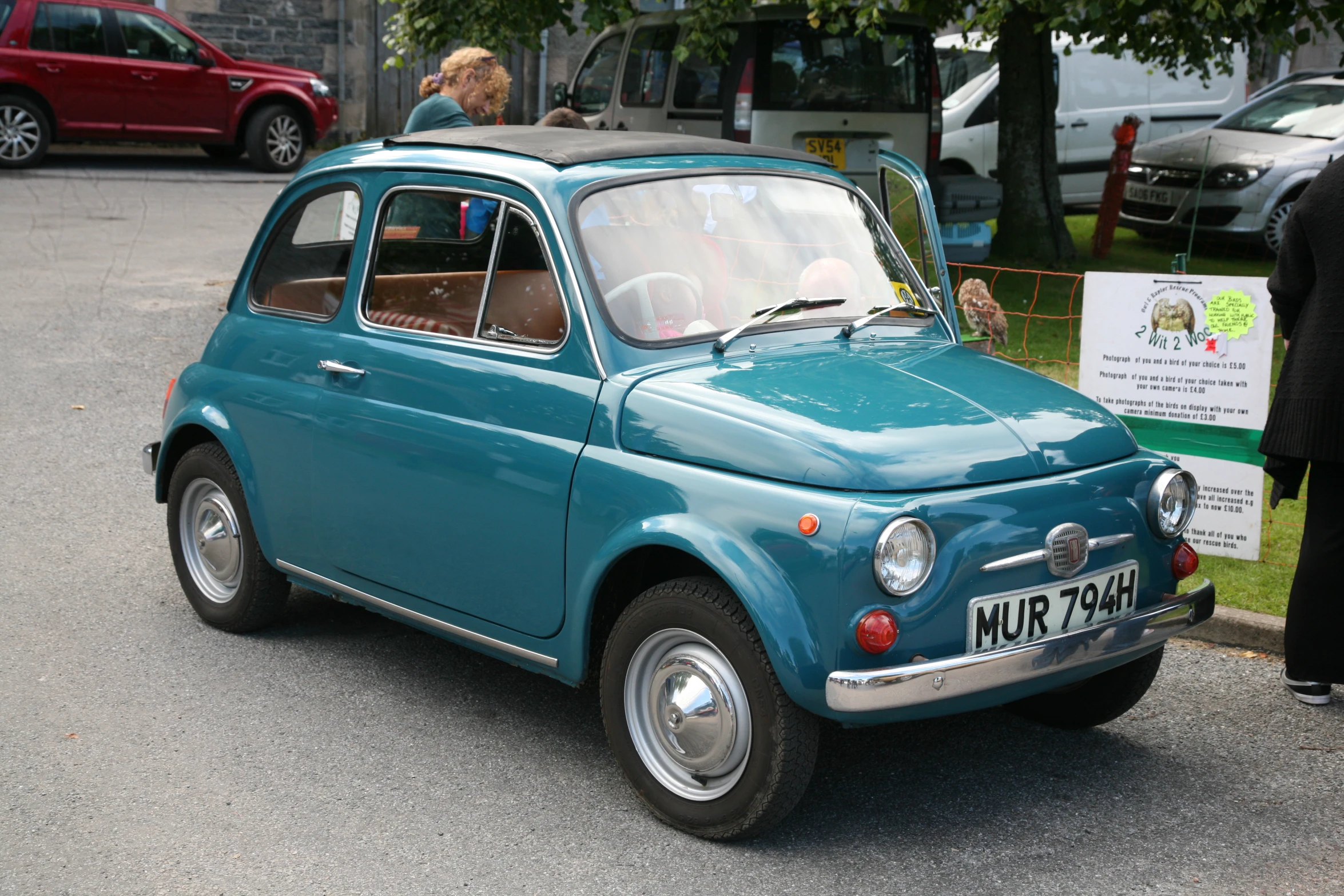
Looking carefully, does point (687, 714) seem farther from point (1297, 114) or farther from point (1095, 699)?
point (1297, 114)

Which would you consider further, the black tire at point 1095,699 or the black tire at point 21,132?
the black tire at point 21,132

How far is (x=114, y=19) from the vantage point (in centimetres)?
1748

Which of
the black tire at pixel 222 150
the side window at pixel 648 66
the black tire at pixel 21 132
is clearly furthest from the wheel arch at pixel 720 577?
the black tire at pixel 222 150

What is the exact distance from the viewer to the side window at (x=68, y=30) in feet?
55.8

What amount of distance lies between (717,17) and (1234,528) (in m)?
6.58

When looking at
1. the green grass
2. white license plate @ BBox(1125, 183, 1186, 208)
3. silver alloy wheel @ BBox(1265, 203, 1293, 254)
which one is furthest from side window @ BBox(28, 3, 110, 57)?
silver alloy wheel @ BBox(1265, 203, 1293, 254)

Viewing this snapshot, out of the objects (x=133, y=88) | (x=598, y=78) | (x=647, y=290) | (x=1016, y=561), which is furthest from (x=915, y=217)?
(x=133, y=88)

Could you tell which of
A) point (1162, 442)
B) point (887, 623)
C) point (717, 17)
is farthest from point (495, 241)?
point (717, 17)

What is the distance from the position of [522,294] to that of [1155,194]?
40.2 ft

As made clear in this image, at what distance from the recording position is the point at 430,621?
14.7 feet

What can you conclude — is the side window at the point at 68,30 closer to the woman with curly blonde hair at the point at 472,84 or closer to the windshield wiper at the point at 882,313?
the woman with curly blonde hair at the point at 472,84

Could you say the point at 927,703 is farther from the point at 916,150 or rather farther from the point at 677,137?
the point at 916,150

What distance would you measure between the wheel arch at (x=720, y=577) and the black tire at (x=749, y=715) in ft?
0.23

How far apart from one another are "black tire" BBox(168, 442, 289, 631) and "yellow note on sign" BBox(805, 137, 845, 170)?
7126 mm
